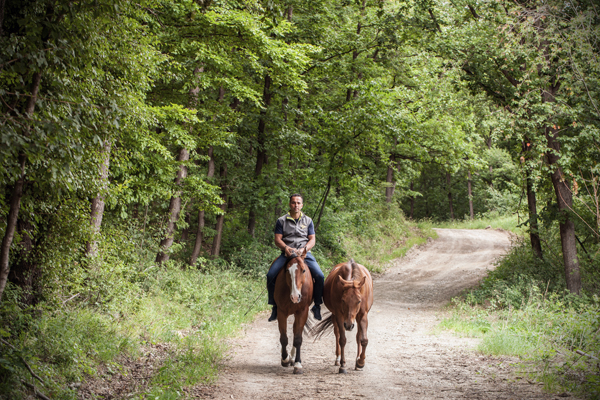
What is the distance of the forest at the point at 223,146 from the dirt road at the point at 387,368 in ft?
2.01

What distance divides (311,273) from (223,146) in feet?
25.6

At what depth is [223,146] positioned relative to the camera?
14633 millimetres

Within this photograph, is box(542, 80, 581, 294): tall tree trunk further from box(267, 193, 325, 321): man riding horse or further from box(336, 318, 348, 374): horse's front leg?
box(336, 318, 348, 374): horse's front leg

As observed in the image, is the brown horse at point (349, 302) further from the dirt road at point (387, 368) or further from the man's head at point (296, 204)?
the man's head at point (296, 204)

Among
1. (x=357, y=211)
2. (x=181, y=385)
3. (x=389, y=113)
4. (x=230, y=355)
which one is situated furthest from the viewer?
(x=357, y=211)

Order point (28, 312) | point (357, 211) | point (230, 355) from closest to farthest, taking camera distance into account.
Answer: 1. point (28, 312)
2. point (230, 355)
3. point (357, 211)

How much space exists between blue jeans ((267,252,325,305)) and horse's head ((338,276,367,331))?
0.93 meters

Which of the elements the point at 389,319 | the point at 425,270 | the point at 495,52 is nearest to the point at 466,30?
the point at 495,52

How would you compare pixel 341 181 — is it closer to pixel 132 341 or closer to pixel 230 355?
pixel 230 355

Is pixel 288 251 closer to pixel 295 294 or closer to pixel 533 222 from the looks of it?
pixel 295 294

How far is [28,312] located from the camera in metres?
6.79

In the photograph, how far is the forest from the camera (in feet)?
17.2

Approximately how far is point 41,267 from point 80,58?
365 cm

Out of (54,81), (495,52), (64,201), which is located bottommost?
(64,201)
